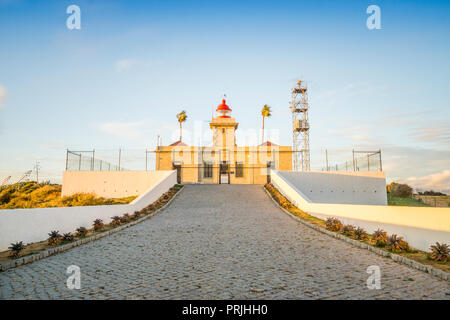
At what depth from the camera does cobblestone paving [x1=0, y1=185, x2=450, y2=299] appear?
477 centimetres

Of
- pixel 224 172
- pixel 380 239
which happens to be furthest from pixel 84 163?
pixel 380 239

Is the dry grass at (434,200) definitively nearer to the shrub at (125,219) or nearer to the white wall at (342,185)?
the white wall at (342,185)

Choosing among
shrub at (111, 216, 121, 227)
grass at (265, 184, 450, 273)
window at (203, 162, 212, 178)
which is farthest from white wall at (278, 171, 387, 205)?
shrub at (111, 216, 121, 227)

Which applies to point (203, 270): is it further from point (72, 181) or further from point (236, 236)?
point (72, 181)

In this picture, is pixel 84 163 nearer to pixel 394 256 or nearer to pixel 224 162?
pixel 224 162

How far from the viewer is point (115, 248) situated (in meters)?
8.48

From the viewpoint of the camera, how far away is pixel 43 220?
927 cm

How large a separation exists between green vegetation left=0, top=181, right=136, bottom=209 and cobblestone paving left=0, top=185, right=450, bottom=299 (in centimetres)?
1003

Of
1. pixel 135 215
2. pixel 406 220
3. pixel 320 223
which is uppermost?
pixel 406 220

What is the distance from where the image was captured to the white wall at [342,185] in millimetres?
24375

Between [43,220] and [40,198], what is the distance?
17871 mm

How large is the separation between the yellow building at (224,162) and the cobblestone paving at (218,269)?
60.7 feet

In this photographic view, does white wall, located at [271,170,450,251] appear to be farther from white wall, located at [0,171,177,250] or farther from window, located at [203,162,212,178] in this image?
window, located at [203,162,212,178]

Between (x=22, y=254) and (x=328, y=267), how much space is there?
24.1ft
